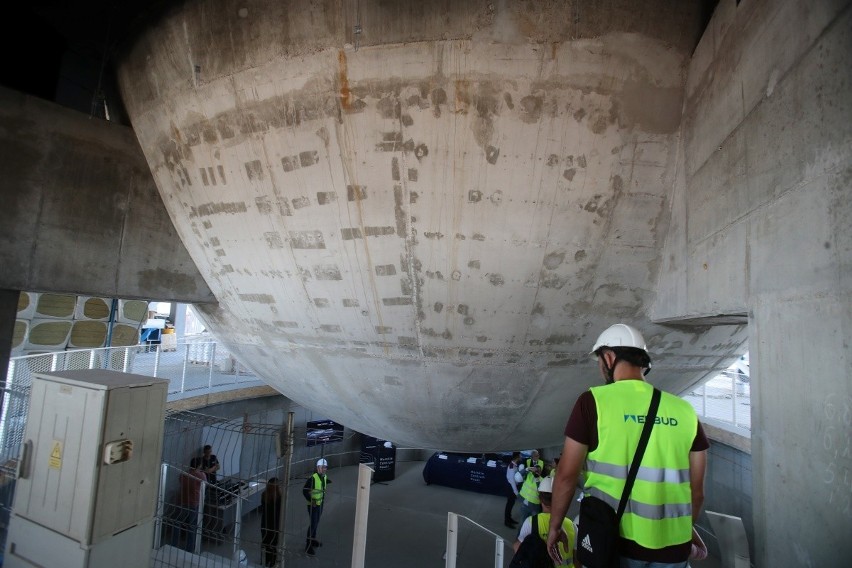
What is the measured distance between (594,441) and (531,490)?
18.3 feet

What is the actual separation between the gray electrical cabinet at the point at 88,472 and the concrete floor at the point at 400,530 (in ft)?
5.28

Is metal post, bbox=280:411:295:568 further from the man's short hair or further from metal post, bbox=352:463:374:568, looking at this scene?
the man's short hair

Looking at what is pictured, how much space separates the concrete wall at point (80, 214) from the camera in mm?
4484

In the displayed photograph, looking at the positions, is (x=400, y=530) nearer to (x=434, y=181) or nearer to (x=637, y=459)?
(x=434, y=181)

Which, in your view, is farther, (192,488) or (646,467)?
(192,488)

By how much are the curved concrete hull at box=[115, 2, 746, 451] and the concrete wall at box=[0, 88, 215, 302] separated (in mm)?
1162

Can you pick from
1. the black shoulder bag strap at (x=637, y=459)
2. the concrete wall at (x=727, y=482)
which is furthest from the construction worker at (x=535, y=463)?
the black shoulder bag strap at (x=637, y=459)

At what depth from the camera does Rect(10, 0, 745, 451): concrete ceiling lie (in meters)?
3.19

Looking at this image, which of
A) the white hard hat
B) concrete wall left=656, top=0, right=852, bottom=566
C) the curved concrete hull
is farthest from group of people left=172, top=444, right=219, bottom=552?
concrete wall left=656, top=0, right=852, bottom=566

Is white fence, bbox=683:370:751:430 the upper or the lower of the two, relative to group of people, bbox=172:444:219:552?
upper

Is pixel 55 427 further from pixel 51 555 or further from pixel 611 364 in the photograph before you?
pixel 611 364

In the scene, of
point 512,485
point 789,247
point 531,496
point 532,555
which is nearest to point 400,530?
point 512,485

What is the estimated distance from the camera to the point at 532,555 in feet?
8.46

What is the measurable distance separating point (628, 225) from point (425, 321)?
1794 mm
